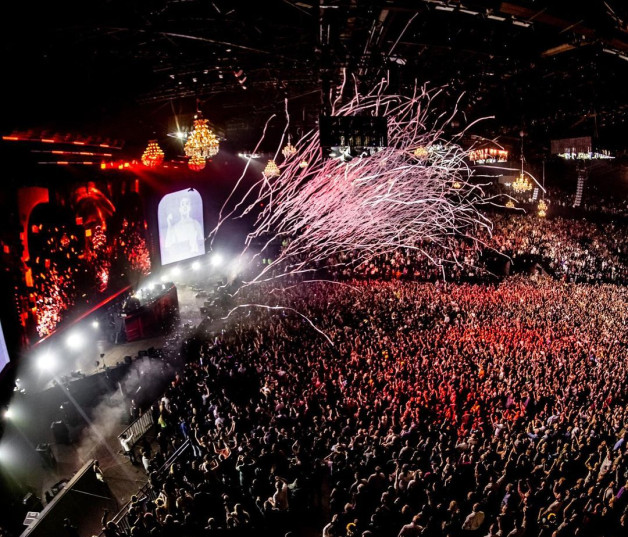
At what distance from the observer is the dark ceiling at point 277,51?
12.2 ft

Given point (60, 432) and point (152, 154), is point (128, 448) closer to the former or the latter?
point (60, 432)

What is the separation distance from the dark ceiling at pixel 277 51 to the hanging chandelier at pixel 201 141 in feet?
2.60

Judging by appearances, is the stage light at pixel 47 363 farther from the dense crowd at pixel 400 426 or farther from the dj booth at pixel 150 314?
the dense crowd at pixel 400 426

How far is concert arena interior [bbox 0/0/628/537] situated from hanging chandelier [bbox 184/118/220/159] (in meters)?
0.03

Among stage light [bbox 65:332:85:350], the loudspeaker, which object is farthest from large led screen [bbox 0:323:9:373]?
stage light [bbox 65:332:85:350]

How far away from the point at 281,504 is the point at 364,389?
243 centimetres

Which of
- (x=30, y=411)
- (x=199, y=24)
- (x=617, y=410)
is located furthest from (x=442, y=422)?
(x=30, y=411)

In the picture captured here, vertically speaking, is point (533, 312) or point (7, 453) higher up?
point (533, 312)

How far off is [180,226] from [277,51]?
6198 mm

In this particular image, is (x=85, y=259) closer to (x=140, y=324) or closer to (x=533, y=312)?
(x=140, y=324)

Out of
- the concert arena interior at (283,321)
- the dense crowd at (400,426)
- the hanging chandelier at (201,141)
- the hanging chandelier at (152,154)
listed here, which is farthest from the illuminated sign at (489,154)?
the hanging chandelier at (152,154)

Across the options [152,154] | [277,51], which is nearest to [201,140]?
[277,51]

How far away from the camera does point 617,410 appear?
19.0ft

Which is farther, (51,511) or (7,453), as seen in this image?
(7,453)
